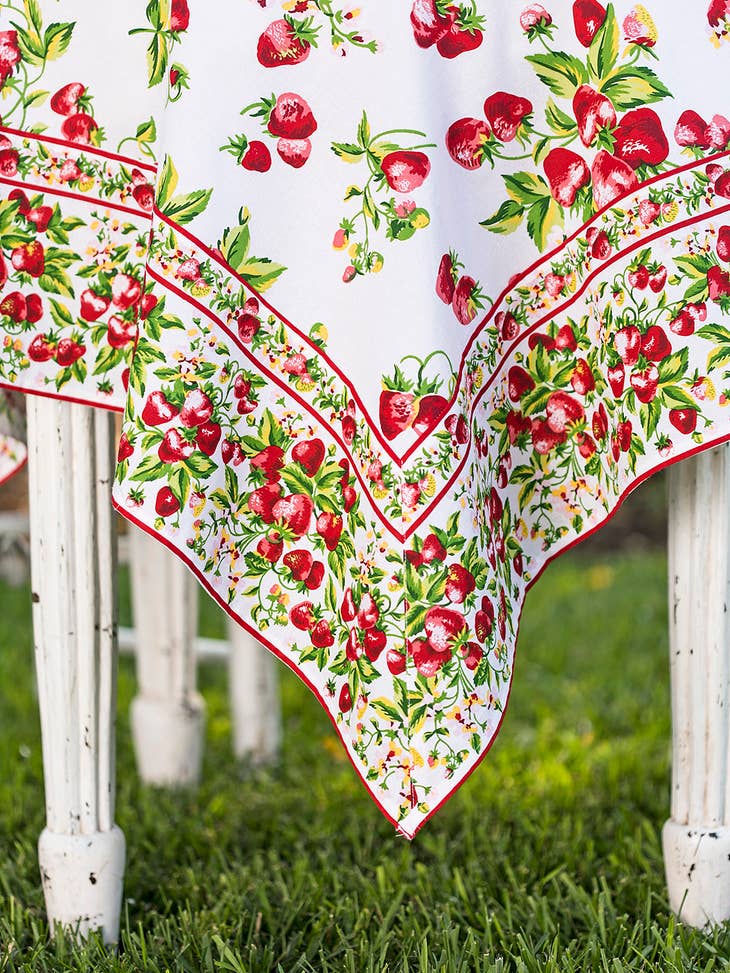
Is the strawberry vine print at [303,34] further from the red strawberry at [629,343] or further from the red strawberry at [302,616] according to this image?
the red strawberry at [302,616]

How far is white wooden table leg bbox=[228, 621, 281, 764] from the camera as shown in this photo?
1.79 metres

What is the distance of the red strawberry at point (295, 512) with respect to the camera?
93cm

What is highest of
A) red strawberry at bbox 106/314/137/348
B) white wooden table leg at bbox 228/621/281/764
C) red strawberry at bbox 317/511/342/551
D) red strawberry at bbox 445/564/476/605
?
red strawberry at bbox 106/314/137/348

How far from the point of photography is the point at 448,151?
88 cm

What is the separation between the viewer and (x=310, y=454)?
922mm

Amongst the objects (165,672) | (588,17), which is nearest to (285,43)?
(588,17)

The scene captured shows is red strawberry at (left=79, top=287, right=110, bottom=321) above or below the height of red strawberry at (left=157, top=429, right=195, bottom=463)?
above

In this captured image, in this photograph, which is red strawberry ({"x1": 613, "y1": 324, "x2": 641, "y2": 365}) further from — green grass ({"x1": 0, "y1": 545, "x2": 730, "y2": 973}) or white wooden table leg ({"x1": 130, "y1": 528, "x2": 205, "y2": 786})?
white wooden table leg ({"x1": 130, "y1": 528, "x2": 205, "y2": 786})

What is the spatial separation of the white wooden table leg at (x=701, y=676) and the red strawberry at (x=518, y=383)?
0.19m

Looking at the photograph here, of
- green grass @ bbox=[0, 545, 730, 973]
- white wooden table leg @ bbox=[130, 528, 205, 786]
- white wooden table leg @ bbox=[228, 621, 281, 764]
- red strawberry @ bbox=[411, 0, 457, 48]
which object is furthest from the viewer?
white wooden table leg @ bbox=[228, 621, 281, 764]

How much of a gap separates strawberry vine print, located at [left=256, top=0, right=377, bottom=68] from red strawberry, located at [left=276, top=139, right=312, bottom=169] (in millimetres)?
58

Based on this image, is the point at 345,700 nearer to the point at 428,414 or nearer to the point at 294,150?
the point at 428,414

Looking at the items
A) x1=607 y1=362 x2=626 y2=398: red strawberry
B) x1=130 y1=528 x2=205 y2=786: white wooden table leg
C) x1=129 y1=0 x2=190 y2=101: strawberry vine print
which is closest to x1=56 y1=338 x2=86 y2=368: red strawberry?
x1=129 y1=0 x2=190 y2=101: strawberry vine print

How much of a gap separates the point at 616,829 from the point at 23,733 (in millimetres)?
1071
